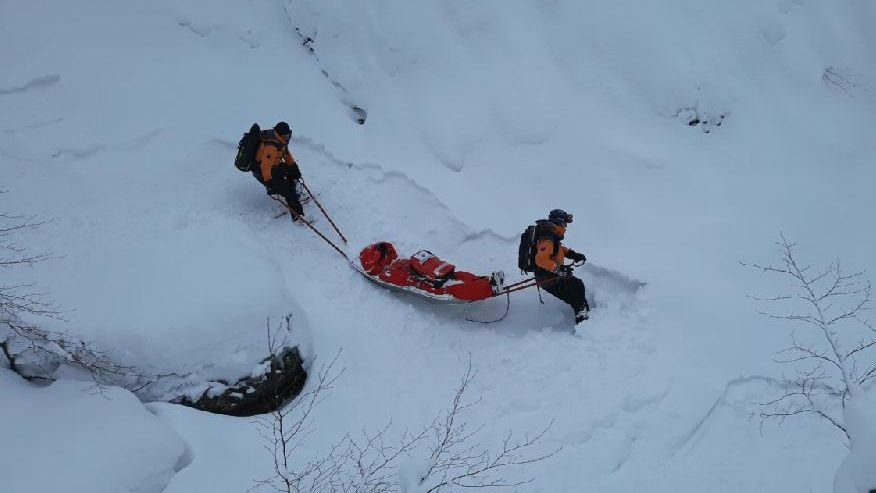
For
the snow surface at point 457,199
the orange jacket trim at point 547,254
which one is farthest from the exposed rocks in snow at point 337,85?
the orange jacket trim at point 547,254

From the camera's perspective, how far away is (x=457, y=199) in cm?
888

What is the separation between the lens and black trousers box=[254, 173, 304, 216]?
329 inches

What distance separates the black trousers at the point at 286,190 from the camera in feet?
27.5

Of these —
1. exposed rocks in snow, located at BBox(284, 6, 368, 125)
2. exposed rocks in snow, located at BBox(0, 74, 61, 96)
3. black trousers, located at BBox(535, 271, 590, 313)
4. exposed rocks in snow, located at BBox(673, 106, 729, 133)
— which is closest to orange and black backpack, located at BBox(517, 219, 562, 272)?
black trousers, located at BBox(535, 271, 590, 313)

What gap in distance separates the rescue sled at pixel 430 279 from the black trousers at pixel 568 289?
0.51 metres

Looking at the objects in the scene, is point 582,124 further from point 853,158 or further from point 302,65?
point 302,65

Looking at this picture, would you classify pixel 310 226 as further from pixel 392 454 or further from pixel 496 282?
pixel 392 454

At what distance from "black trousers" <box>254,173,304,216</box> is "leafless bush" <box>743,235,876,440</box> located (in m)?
5.84

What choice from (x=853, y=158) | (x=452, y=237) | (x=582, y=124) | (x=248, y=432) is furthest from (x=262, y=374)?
(x=853, y=158)

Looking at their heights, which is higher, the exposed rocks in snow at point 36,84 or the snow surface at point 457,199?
the snow surface at point 457,199

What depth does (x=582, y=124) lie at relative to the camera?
9.30 m

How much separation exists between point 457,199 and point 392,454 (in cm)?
387

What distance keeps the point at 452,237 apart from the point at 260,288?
275cm

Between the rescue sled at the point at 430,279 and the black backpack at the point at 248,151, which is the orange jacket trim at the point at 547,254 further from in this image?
the black backpack at the point at 248,151
